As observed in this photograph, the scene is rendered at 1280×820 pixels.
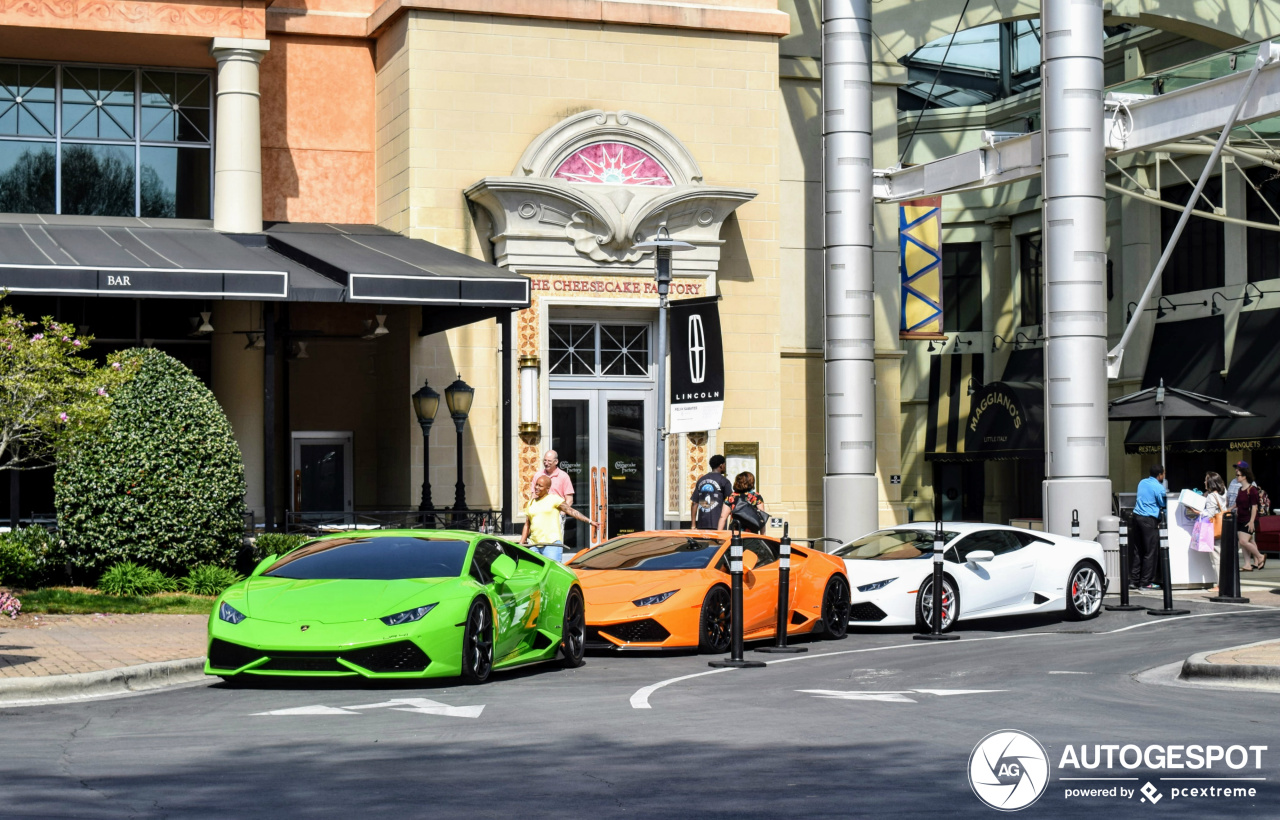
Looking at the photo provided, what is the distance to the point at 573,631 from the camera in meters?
15.3

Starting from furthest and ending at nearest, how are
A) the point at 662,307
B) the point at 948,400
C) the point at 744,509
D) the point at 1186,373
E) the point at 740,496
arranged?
the point at 948,400 → the point at 1186,373 → the point at 662,307 → the point at 740,496 → the point at 744,509

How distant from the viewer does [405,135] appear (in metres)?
27.5

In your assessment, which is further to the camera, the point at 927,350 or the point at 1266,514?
the point at 927,350

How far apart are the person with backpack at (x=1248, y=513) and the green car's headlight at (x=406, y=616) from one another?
19138mm

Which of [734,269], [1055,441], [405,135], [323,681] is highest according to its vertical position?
[405,135]

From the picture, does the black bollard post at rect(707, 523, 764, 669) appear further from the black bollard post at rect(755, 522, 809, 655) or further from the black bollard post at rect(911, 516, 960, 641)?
the black bollard post at rect(911, 516, 960, 641)

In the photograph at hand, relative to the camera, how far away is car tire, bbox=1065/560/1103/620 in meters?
20.6

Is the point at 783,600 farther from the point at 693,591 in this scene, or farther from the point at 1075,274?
the point at 1075,274

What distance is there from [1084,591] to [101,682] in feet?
39.7

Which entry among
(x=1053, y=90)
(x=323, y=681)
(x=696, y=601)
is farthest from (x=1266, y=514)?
(x=323, y=681)

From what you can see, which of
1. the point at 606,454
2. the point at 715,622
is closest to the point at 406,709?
the point at 715,622

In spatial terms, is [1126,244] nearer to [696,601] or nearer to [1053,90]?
[1053,90]

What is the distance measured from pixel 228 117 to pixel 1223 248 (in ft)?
72.9

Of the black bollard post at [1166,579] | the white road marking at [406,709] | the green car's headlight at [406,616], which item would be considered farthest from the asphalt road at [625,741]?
the black bollard post at [1166,579]
